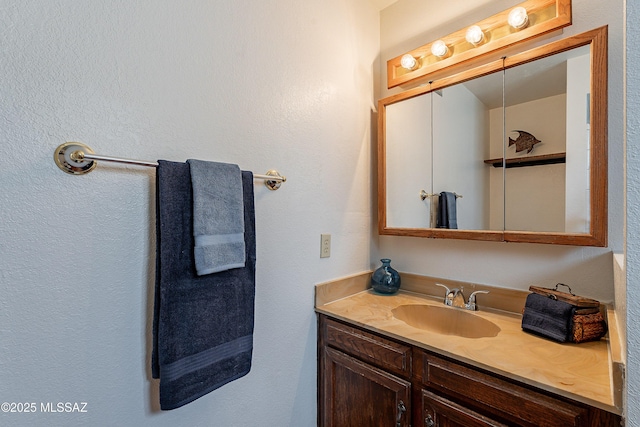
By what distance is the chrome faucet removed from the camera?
52.6 inches

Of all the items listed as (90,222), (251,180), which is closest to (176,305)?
(90,222)

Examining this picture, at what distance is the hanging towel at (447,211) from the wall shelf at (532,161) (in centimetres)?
23

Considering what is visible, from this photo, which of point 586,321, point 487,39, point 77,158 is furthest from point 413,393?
point 487,39

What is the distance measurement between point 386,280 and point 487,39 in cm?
124

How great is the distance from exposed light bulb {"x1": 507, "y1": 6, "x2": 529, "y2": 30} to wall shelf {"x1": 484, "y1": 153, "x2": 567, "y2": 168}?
55 cm

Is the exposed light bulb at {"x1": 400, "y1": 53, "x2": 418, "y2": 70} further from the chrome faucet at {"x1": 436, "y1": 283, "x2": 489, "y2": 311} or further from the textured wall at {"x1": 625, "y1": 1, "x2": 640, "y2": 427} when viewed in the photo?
the chrome faucet at {"x1": 436, "y1": 283, "x2": 489, "y2": 311}

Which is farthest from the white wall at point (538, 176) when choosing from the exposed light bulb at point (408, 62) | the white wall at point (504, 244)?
the exposed light bulb at point (408, 62)

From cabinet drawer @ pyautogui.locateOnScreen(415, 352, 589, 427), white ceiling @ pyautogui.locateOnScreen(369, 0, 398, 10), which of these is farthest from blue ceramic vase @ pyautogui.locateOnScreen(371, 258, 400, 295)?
white ceiling @ pyautogui.locateOnScreen(369, 0, 398, 10)

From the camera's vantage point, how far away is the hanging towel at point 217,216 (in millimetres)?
888

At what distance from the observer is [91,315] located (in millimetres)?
808

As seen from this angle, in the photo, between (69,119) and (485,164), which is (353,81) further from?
(69,119)

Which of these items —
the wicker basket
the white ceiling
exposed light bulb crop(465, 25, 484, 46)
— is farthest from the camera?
the white ceiling

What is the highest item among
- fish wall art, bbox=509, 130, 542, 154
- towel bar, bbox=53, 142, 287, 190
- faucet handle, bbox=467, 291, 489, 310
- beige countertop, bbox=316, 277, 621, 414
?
fish wall art, bbox=509, 130, 542, 154

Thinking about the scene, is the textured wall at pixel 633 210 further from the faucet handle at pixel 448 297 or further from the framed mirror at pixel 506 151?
the faucet handle at pixel 448 297
